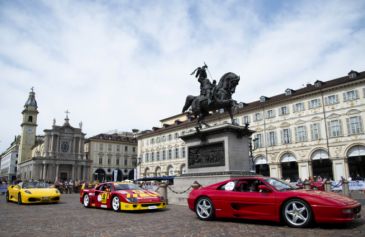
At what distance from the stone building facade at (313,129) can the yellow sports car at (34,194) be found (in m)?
19.6

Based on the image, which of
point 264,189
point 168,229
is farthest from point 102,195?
point 264,189

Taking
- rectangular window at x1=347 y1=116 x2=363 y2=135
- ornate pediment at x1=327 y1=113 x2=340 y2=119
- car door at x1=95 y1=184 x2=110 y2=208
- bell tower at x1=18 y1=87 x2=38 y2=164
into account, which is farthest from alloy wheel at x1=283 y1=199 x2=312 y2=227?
bell tower at x1=18 y1=87 x2=38 y2=164

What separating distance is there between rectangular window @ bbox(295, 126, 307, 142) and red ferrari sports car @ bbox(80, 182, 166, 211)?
34198 millimetres

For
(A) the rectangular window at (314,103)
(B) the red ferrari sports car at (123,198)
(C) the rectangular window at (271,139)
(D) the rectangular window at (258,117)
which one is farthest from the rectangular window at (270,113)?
(B) the red ferrari sports car at (123,198)

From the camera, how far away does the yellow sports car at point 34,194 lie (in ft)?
52.8

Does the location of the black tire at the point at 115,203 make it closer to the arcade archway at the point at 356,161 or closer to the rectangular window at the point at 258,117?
the arcade archway at the point at 356,161

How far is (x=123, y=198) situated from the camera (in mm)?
12102

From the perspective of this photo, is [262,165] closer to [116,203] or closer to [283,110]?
[283,110]

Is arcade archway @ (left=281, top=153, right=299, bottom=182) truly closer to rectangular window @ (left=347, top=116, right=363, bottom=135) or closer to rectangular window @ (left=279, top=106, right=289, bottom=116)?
rectangular window @ (left=279, top=106, right=289, bottom=116)

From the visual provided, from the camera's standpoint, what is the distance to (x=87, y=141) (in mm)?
90250

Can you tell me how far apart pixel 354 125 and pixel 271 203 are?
35.5 meters

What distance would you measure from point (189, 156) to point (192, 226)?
8.52 metres

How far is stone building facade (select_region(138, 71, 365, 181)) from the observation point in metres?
37.8

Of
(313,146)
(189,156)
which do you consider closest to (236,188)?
(189,156)
